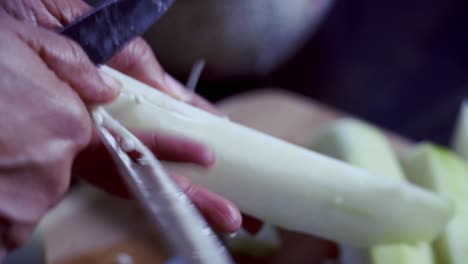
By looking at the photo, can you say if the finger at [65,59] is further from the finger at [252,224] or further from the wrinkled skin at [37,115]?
the finger at [252,224]

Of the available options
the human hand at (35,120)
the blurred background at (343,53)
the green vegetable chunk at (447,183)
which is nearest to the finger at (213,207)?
the human hand at (35,120)

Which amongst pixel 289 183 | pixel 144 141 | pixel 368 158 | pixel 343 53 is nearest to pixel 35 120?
pixel 144 141

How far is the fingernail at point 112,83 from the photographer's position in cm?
45

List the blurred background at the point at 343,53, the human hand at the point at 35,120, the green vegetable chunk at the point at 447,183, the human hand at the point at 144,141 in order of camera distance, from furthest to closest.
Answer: the blurred background at the point at 343,53, the green vegetable chunk at the point at 447,183, the human hand at the point at 144,141, the human hand at the point at 35,120

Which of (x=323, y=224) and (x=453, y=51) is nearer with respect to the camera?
(x=323, y=224)

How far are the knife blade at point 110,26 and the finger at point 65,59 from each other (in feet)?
0.09

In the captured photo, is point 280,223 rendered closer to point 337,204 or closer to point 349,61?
point 337,204

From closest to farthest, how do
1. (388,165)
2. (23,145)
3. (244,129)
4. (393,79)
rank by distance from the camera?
(23,145), (244,129), (388,165), (393,79)

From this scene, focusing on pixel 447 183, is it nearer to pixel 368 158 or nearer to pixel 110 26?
pixel 368 158

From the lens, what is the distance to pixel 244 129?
1.69 feet

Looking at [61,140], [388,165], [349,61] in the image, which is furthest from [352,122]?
[349,61]

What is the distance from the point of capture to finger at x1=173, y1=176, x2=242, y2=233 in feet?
1.59

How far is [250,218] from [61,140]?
23 centimetres

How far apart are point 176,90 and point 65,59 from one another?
16cm
